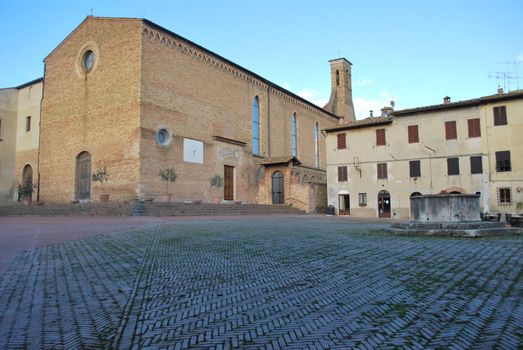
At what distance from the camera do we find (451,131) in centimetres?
2400

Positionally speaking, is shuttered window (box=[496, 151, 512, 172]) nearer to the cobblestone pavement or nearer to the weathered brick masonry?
the weathered brick masonry

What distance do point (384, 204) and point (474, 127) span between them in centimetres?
733

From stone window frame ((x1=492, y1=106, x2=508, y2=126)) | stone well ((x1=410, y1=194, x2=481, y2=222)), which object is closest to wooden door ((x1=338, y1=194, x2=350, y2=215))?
stone window frame ((x1=492, y1=106, x2=508, y2=126))

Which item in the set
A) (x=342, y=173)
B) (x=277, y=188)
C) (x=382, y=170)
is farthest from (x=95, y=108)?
(x=382, y=170)

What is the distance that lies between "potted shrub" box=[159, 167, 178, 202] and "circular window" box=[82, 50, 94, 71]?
31.7ft

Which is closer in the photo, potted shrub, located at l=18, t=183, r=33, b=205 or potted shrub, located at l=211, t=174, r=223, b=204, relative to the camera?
potted shrub, located at l=211, t=174, r=223, b=204

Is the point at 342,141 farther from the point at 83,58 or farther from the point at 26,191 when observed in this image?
the point at 26,191

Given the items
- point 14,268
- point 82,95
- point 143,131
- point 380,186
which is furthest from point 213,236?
point 82,95

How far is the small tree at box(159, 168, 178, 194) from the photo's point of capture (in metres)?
23.3

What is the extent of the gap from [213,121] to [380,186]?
512 inches

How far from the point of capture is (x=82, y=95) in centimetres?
2603

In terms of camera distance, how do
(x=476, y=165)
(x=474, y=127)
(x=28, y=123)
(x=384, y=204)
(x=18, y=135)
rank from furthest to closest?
(x=18, y=135) < (x=28, y=123) < (x=384, y=204) < (x=474, y=127) < (x=476, y=165)

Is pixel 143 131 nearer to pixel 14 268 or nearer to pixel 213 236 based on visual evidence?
pixel 213 236

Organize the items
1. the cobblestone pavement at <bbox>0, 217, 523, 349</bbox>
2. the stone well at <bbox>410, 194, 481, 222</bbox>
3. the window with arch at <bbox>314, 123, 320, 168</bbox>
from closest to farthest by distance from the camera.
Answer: the cobblestone pavement at <bbox>0, 217, 523, 349</bbox>, the stone well at <bbox>410, 194, 481, 222</bbox>, the window with arch at <bbox>314, 123, 320, 168</bbox>
